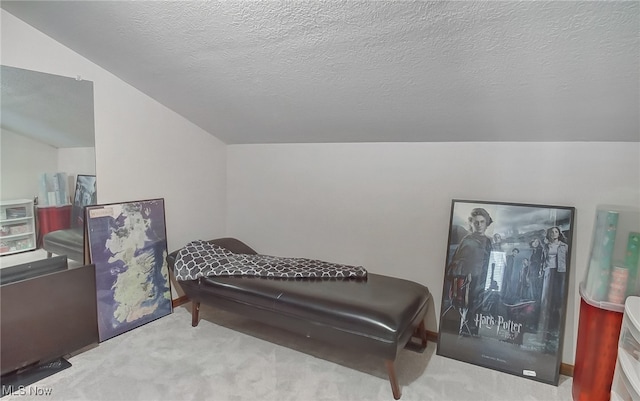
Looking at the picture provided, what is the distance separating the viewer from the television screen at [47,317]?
194cm

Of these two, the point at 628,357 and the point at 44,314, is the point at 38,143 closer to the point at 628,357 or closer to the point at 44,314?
the point at 44,314

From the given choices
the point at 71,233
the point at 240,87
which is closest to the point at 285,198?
the point at 240,87

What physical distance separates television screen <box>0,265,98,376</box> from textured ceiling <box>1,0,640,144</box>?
147 centimetres

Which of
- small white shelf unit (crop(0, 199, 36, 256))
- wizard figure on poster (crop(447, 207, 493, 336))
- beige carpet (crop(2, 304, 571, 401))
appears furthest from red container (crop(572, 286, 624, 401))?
small white shelf unit (crop(0, 199, 36, 256))

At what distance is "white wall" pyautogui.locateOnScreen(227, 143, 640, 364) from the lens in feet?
6.90

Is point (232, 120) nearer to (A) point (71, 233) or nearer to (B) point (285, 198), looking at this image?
(B) point (285, 198)

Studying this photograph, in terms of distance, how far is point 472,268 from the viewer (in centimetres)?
234

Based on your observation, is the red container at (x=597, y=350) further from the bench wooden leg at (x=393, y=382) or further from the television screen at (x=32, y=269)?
the television screen at (x=32, y=269)

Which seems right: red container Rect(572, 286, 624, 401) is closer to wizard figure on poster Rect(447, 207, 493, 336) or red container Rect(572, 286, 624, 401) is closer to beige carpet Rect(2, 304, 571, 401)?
beige carpet Rect(2, 304, 571, 401)

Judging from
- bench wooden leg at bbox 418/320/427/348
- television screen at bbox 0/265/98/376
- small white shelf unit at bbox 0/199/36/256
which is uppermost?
small white shelf unit at bbox 0/199/36/256

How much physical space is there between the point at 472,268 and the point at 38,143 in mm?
2909

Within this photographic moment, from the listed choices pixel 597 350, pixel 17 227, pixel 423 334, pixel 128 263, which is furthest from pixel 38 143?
pixel 597 350

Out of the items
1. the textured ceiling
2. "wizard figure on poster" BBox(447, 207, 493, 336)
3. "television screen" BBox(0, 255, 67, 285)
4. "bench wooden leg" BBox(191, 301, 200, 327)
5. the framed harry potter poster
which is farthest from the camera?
"bench wooden leg" BBox(191, 301, 200, 327)

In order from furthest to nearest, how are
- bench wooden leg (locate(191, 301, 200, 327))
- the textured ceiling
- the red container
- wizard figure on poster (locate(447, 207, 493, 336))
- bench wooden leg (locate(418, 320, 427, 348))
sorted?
bench wooden leg (locate(191, 301, 200, 327)), bench wooden leg (locate(418, 320, 427, 348)), wizard figure on poster (locate(447, 207, 493, 336)), the red container, the textured ceiling
